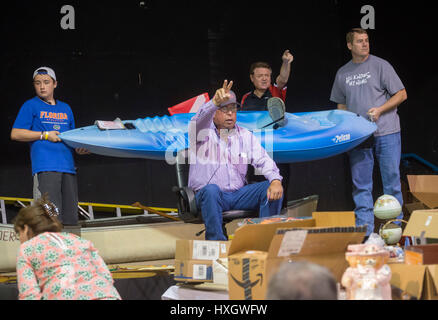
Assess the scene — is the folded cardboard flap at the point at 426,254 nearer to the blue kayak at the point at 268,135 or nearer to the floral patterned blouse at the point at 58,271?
the floral patterned blouse at the point at 58,271

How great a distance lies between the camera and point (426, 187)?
4.34m

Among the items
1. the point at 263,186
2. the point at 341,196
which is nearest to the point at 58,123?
the point at 263,186

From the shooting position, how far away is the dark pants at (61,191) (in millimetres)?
4102

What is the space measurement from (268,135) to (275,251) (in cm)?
220

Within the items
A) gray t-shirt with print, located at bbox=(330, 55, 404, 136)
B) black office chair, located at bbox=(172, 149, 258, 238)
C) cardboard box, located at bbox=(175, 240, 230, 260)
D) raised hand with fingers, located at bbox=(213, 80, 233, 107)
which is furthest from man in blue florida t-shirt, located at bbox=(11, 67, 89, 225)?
gray t-shirt with print, located at bbox=(330, 55, 404, 136)

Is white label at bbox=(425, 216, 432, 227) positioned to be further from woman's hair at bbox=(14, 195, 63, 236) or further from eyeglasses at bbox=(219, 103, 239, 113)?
woman's hair at bbox=(14, 195, 63, 236)

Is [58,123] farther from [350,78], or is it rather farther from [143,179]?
[350,78]

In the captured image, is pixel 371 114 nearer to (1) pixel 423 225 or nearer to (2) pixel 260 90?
(2) pixel 260 90

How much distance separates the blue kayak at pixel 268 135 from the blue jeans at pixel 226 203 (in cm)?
69

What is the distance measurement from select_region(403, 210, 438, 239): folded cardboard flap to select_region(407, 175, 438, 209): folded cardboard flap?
113 centimetres

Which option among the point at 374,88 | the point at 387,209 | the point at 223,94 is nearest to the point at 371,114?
the point at 374,88

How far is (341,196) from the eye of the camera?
5.64m

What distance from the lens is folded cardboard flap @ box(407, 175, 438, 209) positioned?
4324mm

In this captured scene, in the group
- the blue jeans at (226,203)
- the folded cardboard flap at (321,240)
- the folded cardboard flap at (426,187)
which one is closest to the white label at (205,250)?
the blue jeans at (226,203)
